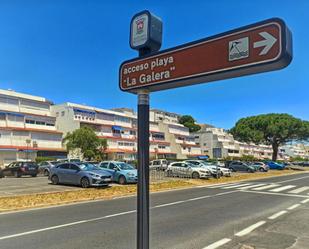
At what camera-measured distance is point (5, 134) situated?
5203cm

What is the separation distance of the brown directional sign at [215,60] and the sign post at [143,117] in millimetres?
124

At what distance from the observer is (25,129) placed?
54938 mm

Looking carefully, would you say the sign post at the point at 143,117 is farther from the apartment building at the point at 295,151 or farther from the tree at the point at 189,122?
the apartment building at the point at 295,151

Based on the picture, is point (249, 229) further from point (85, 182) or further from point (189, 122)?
point (189, 122)

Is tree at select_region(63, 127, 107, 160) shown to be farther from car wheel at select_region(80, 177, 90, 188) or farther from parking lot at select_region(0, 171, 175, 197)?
car wheel at select_region(80, 177, 90, 188)

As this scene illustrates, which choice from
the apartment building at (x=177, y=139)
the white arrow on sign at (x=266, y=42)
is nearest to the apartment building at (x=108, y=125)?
the apartment building at (x=177, y=139)

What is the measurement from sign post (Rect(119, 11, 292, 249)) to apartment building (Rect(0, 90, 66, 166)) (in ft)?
172

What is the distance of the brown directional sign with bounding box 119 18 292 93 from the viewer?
2.19 meters

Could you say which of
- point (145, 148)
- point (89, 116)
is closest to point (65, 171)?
point (145, 148)

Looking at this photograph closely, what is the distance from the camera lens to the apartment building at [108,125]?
65.6 meters

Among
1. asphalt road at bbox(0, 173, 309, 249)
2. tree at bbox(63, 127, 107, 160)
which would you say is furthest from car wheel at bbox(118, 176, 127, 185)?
tree at bbox(63, 127, 107, 160)

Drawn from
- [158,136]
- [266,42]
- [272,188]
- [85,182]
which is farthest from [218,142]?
[266,42]

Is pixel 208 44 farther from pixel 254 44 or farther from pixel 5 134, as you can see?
pixel 5 134

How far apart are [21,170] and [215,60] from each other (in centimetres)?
3269
